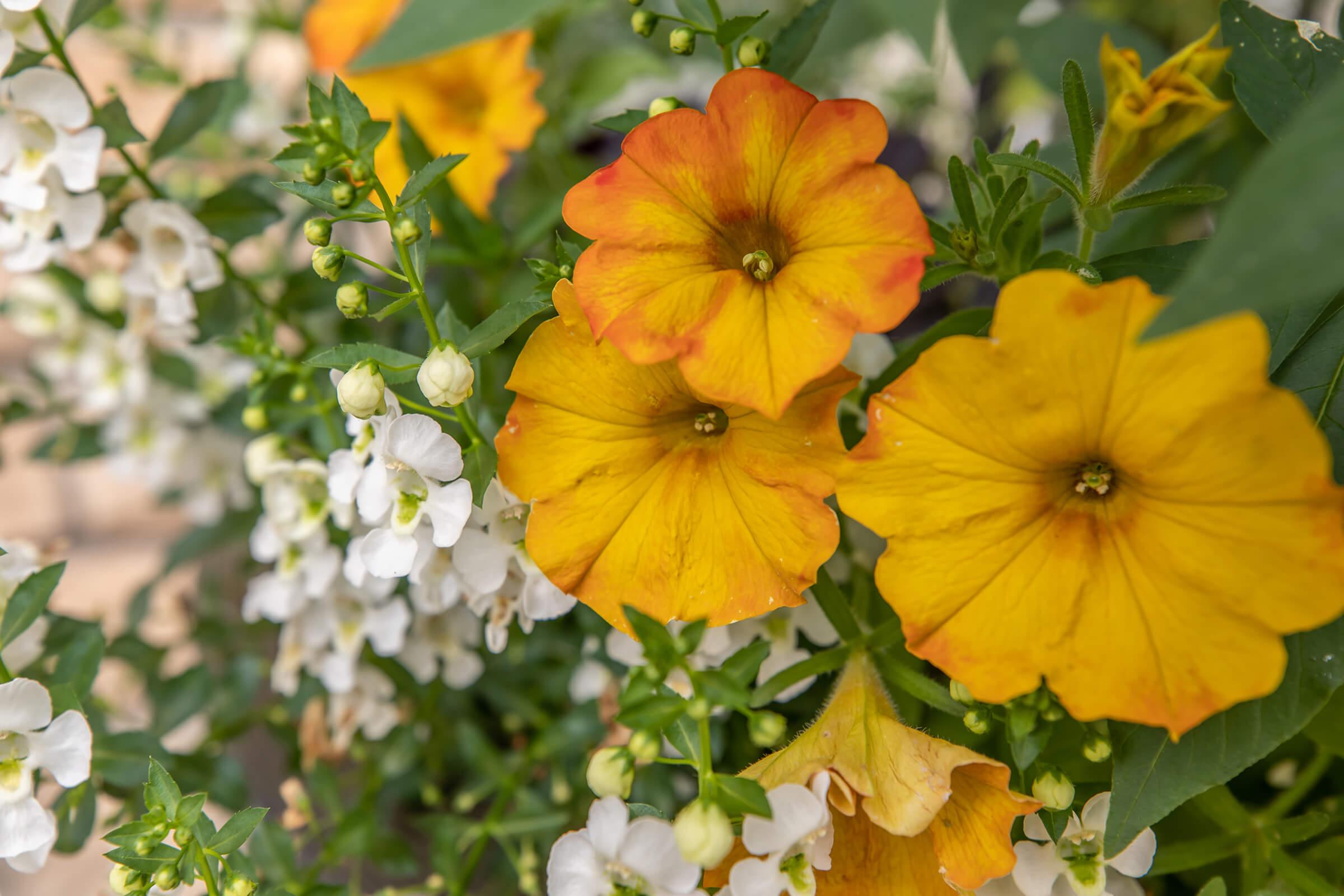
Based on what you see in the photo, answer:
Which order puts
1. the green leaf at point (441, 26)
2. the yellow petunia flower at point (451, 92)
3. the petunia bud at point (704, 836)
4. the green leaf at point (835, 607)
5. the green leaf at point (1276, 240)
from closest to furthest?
the green leaf at point (1276, 240) → the petunia bud at point (704, 836) → the green leaf at point (835, 607) → the green leaf at point (441, 26) → the yellow petunia flower at point (451, 92)

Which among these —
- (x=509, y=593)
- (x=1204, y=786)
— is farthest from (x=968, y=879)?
(x=509, y=593)

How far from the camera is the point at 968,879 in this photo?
0.40 meters

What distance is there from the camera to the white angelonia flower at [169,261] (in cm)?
60

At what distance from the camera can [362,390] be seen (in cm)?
41

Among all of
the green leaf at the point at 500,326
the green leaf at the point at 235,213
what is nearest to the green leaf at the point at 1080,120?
the green leaf at the point at 500,326

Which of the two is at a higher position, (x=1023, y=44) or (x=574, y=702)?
(x=1023, y=44)

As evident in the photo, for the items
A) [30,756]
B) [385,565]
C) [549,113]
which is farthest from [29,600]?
[549,113]

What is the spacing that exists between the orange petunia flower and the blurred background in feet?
0.64

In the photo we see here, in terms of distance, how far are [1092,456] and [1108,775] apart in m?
0.17

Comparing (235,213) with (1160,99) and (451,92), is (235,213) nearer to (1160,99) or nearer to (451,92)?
(451,92)

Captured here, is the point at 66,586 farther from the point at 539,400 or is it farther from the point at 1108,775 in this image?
the point at 1108,775

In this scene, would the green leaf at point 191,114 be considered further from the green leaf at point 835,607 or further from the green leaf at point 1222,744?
the green leaf at point 1222,744

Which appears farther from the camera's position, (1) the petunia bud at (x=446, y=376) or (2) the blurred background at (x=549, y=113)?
(2) the blurred background at (x=549, y=113)

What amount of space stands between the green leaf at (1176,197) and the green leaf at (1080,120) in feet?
0.06
